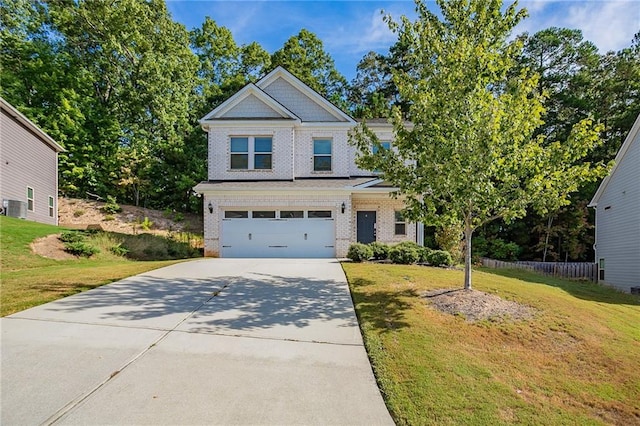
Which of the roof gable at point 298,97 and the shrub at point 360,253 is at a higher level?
the roof gable at point 298,97

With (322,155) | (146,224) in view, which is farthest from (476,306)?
(146,224)

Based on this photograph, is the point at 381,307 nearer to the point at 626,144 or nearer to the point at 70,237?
the point at 70,237

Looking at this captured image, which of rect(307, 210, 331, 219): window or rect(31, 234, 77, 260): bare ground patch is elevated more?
rect(307, 210, 331, 219): window

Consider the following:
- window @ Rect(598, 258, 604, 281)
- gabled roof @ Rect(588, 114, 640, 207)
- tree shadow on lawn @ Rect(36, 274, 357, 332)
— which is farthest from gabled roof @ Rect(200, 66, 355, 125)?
window @ Rect(598, 258, 604, 281)

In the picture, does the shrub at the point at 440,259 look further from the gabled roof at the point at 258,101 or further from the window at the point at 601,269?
the window at the point at 601,269

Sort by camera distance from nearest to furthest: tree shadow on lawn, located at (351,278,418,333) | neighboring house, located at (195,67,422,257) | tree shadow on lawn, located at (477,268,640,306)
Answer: tree shadow on lawn, located at (351,278,418,333) → tree shadow on lawn, located at (477,268,640,306) → neighboring house, located at (195,67,422,257)

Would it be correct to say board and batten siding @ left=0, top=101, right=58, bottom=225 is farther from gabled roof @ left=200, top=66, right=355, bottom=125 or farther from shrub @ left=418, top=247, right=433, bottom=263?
shrub @ left=418, top=247, right=433, bottom=263

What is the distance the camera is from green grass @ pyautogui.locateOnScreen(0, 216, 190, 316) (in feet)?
22.5

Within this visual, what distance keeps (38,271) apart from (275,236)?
8.39 metres

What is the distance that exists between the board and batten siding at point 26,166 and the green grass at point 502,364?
57.9 ft

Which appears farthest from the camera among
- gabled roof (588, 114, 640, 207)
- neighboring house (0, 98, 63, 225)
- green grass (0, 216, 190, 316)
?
neighboring house (0, 98, 63, 225)

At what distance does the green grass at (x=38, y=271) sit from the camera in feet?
22.5

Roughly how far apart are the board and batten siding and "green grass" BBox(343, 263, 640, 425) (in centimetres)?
1766

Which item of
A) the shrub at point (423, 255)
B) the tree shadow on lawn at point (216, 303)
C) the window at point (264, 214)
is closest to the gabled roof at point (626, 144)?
the shrub at point (423, 255)
